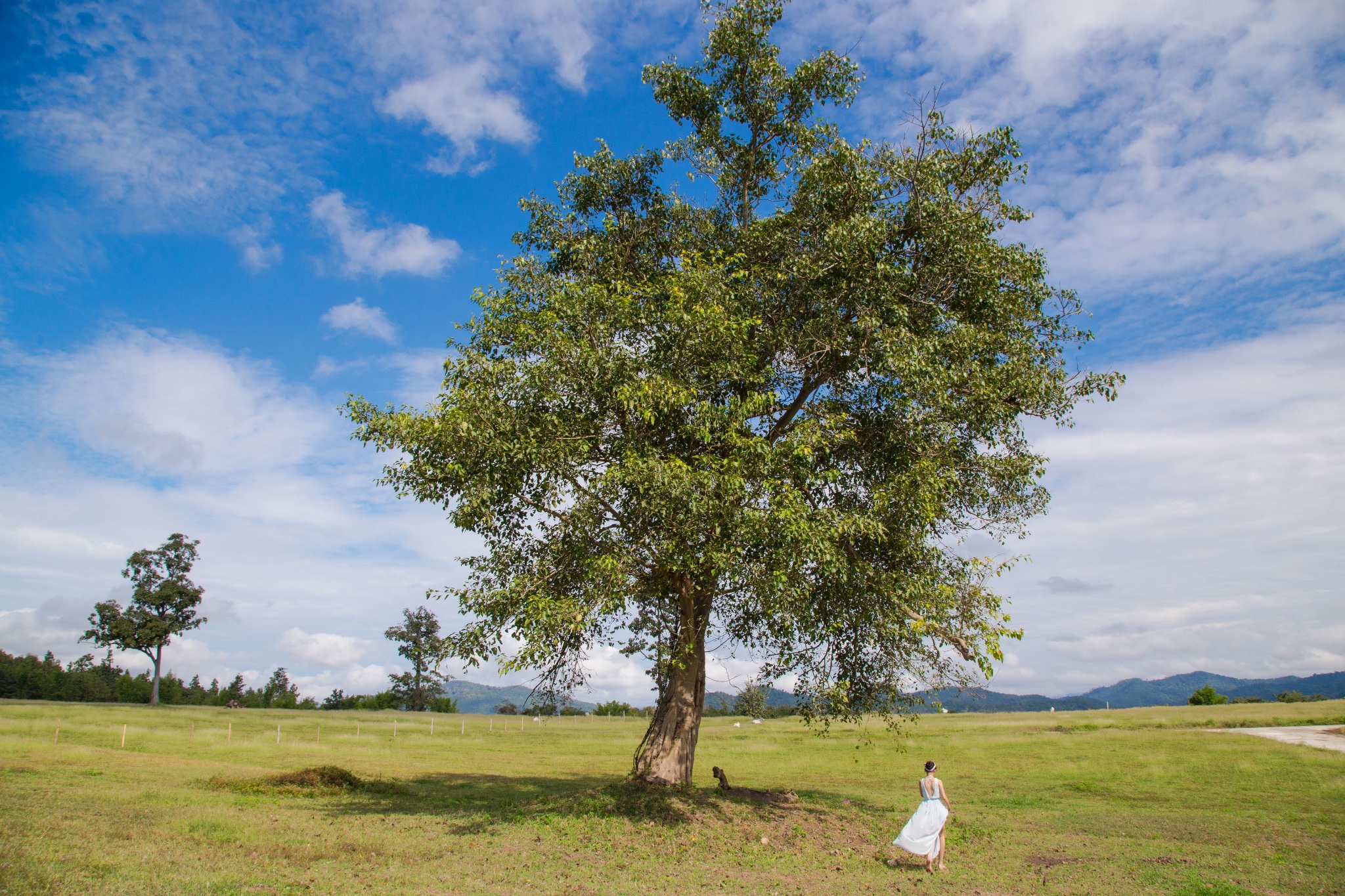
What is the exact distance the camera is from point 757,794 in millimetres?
22000

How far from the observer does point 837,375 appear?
20.9m

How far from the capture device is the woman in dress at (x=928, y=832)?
1553 cm

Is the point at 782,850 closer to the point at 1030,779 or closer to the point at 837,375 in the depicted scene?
the point at 837,375

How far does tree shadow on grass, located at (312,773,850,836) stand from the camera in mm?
18062

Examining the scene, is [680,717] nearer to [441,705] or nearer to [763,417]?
[763,417]

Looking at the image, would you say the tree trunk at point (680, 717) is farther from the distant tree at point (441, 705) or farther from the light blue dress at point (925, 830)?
the distant tree at point (441, 705)

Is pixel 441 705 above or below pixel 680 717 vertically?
below

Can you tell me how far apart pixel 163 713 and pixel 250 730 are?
15149 millimetres

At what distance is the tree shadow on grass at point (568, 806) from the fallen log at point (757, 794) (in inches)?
15.5

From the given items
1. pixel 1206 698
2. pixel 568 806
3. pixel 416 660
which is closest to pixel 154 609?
pixel 416 660

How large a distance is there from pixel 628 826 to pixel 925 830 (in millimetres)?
6686

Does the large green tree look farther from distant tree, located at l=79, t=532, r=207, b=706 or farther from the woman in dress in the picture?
distant tree, located at l=79, t=532, r=207, b=706

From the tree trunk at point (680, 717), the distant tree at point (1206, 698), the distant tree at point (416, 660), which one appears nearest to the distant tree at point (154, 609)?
the distant tree at point (416, 660)

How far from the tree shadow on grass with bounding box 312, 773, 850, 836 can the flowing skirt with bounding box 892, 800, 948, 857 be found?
440cm
